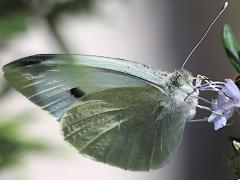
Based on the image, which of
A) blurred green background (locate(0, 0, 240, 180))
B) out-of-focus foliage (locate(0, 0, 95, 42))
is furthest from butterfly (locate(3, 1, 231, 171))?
blurred green background (locate(0, 0, 240, 180))

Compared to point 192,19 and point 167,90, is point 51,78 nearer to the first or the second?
point 167,90

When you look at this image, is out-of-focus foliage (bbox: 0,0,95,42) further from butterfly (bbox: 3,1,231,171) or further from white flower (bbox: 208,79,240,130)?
white flower (bbox: 208,79,240,130)

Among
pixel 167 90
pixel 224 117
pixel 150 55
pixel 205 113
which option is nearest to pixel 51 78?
pixel 167 90

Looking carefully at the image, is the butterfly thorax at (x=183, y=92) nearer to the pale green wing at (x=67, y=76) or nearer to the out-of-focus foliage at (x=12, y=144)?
the pale green wing at (x=67, y=76)

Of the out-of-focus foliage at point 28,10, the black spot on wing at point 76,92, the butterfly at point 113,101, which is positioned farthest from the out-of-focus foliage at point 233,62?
the out-of-focus foliage at point 28,10

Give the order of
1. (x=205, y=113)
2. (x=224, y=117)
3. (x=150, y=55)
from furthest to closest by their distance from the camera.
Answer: (x=150, y=55) < (x=205, y=113) < (x=224, y=117)

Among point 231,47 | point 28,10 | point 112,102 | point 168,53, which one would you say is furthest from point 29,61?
point 168,53
